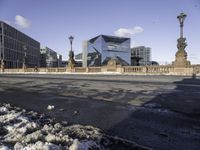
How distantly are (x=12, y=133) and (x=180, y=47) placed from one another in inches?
1060

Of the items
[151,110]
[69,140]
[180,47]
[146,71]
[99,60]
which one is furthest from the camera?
[99,60]

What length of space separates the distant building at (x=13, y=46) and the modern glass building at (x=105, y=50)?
96.0 feet

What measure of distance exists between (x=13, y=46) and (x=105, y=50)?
150 ft

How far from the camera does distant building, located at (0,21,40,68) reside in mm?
105537

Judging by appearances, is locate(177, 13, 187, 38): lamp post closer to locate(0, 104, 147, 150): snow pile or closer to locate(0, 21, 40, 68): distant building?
locate(0, 104, 147, 150): snow pile

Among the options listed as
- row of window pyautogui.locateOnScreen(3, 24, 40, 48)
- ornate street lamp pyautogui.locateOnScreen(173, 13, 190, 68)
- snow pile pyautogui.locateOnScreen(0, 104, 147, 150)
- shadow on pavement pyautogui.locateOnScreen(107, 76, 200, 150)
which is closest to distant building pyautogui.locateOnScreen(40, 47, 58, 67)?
row of window pyautogui.locateOnScreen(3, 24, 40, 48)

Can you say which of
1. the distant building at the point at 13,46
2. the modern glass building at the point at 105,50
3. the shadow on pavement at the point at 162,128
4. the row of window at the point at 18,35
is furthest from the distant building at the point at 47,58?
the shadow on pavement at the point at 162,128

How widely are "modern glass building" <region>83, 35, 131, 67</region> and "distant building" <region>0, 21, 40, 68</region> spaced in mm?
29261

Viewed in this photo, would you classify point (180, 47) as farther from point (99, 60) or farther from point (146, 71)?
point (99, 60)

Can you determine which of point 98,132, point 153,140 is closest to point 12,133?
point 98,132

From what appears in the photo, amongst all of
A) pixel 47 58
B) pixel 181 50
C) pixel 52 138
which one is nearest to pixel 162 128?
pixel 52 138

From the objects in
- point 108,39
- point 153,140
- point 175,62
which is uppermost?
point 108,39

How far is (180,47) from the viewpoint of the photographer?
Result: 2861cm

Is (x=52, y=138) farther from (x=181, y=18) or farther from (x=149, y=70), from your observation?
(x=149, y=70)
